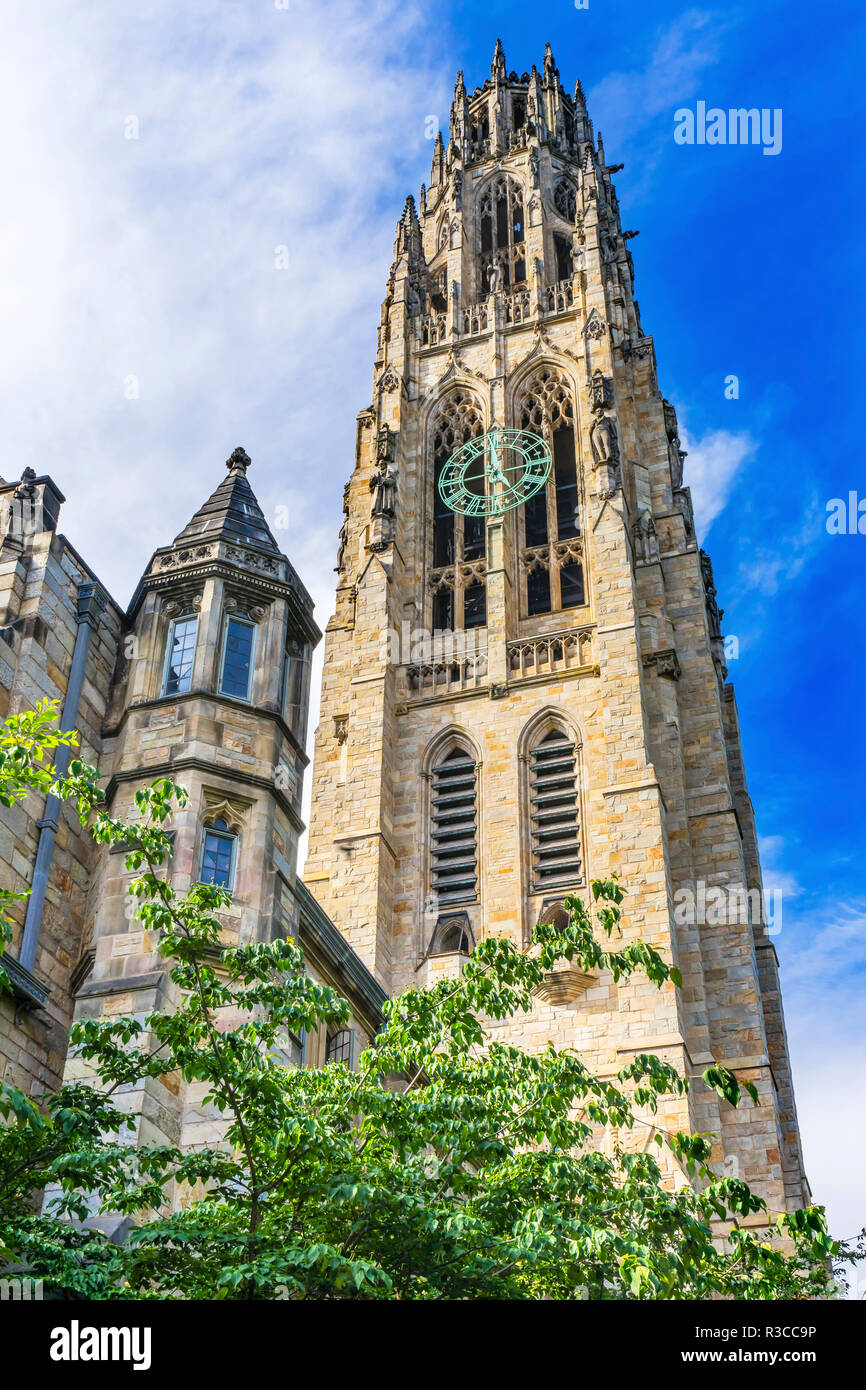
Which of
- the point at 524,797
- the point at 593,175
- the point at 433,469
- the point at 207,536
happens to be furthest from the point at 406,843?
the point at 593,175

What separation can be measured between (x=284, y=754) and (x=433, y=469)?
3337cm

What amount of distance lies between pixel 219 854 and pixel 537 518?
106ft

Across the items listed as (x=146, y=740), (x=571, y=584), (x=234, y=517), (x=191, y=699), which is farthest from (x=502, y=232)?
(x=146, y=740)

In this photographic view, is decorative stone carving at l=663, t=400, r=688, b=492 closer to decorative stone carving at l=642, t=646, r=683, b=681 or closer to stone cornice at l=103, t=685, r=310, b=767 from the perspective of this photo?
decorative stone carving at l=642, t=646, r=683, b=681

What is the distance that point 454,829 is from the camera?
137 feet

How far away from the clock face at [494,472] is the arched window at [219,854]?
104 ft

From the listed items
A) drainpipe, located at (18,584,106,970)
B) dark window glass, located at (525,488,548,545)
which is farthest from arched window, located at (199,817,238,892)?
dark window glass, located at (525,488,548,545)

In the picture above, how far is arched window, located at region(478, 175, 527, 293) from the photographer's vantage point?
57875 millimetres

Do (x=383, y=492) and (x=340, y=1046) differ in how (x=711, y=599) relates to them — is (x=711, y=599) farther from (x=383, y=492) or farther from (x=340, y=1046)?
(x=340, y=1046)

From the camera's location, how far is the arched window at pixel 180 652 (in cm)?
1884

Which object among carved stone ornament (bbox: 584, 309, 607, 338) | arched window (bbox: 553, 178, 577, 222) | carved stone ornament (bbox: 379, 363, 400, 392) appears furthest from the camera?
arched window (bbox: 553, 178, 577, 222)

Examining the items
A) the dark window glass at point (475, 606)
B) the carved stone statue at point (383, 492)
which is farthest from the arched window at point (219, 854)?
the carved stone statue at point (383, 492)

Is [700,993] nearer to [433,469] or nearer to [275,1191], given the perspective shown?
[433,469]

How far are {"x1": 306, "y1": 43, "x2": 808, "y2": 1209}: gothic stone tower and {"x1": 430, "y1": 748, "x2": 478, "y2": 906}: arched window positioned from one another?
6 centimetres
